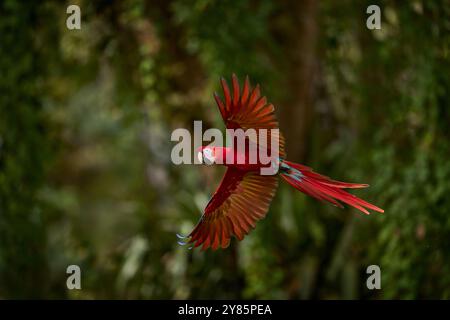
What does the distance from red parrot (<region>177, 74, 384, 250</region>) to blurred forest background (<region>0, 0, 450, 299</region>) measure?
0.99 meters

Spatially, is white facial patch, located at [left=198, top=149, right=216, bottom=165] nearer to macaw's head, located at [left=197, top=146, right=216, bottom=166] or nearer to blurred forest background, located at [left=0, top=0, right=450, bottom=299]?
macaw's head, located at [left=197, top=146, right=216, bottom=166]

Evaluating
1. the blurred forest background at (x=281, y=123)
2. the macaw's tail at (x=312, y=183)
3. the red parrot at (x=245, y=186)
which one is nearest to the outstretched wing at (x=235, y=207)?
the red parrot at (x=245, y=186)

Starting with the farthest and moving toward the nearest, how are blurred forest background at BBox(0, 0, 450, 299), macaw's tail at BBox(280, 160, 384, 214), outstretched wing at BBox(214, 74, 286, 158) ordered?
blurred forest background at BBox(0, 0, 450, 299)
macaw's tail at BBox(280, 160, 384, 214)
outstretched wing at BBox(214, 74, 286, 158)

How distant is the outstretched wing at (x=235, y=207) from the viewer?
177 cm

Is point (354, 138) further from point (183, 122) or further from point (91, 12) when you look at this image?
point (91, 12)

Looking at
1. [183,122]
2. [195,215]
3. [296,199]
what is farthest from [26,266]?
[296,199]

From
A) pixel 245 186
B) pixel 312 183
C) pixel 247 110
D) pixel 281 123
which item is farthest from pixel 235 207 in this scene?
pixel 281 123

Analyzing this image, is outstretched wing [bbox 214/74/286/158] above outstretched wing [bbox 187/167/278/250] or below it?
above

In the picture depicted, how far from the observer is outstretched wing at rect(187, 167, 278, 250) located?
1773 millimetres

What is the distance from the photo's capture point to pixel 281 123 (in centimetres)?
355

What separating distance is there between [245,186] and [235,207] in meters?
0.08

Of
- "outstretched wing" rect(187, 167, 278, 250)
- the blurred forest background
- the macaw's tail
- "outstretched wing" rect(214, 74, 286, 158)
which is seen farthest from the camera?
the blurred forest background

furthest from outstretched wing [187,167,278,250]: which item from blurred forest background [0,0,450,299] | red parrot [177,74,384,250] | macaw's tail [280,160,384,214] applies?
blurred forest background [0,0,450,299]

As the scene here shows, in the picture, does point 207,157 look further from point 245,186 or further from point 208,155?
point 245,186
